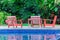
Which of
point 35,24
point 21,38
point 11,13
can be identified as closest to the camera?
point 21,38

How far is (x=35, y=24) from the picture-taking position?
505 inches

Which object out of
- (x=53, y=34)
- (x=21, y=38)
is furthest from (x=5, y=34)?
(x=53, y=34)

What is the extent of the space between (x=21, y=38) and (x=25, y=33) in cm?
162

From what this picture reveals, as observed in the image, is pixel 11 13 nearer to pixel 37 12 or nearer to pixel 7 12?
pixel 7 12

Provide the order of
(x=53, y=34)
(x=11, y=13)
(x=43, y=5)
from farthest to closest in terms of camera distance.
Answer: (x=11, y=13), (x=43, y=5), (x=53, y=34)

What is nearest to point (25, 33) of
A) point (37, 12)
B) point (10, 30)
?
point (10, 30)

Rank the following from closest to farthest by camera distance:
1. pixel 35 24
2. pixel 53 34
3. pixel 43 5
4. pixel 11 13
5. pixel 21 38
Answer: pixel 21 38 < pixel 53 34 < pixel 35 24 < pixel 43 5 < pixel 11 13

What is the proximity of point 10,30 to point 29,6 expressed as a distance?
11.4ft

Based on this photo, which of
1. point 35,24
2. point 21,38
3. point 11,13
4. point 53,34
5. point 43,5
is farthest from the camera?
point 11,13

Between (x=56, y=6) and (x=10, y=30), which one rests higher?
(x=56, y=6)

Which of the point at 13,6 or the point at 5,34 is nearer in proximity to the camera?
the point at 5,34

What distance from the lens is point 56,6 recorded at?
1455 cm

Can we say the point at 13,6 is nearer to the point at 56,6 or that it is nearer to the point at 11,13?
the point at 11,13

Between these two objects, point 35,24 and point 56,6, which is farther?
point 56,6
